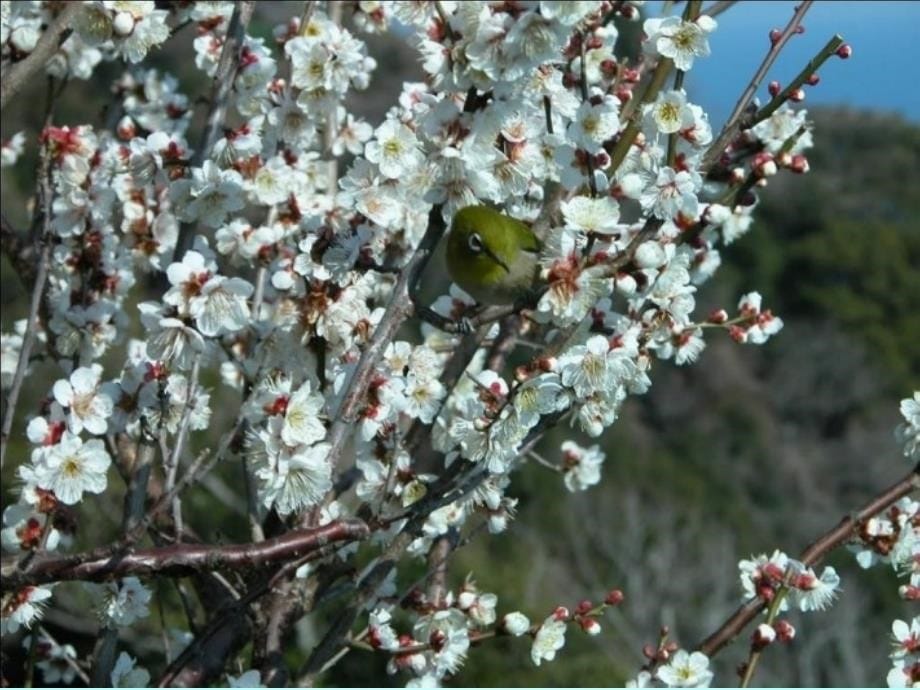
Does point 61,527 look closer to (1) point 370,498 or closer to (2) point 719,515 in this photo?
(1) point 370,498

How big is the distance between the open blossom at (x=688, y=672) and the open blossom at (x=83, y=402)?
0.87m

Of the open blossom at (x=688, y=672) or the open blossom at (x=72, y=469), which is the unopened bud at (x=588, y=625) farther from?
the open blossom at (x=72, y=469)

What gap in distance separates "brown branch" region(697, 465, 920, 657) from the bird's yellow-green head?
1.94 feet

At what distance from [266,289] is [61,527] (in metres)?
0.60

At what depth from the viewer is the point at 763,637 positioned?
195 centimetres

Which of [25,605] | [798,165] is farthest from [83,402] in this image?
[798,165]

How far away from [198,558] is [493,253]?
0.56m

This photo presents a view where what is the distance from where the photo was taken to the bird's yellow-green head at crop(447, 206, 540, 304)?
6.06 feet

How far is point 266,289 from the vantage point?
2.48 meters

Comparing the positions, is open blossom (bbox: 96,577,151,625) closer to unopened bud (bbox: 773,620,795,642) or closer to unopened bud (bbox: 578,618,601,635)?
unopened bud (bbox: 578,618,601,635)

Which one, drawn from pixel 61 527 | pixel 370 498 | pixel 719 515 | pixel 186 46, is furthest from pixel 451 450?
pixel 719 515

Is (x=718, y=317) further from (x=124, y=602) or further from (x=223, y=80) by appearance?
(x=124, y=602)

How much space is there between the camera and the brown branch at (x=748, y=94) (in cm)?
193

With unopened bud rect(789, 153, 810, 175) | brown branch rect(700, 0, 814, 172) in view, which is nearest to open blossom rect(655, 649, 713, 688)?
brown branch rect(700, 0, 814, 172)
